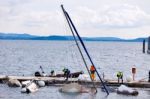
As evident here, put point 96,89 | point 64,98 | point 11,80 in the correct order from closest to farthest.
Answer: point 64,98
point 96,89
point 11,80

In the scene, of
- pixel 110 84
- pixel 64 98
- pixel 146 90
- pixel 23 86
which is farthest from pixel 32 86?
pixel 146 90

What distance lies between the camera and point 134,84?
64.2 m

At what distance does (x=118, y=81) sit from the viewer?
65.2 m

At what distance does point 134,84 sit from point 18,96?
50.3 feet

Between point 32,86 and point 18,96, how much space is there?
387cm

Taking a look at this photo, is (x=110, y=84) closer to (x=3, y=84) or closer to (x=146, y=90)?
(x=146, y=90)

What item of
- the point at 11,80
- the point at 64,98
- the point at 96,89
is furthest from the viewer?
the point at 11,80

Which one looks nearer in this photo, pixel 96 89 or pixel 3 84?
pixel 96 89

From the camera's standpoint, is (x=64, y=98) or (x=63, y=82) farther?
(x=63, y=82)

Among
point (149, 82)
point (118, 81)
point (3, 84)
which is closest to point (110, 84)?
point (118, 81)

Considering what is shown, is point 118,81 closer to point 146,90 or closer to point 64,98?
point 146,90

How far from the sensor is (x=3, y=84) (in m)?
69.1

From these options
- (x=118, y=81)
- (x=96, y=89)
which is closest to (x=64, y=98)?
(x=96, y=89)

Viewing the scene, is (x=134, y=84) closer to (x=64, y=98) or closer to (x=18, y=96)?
(x=64, y=98)
